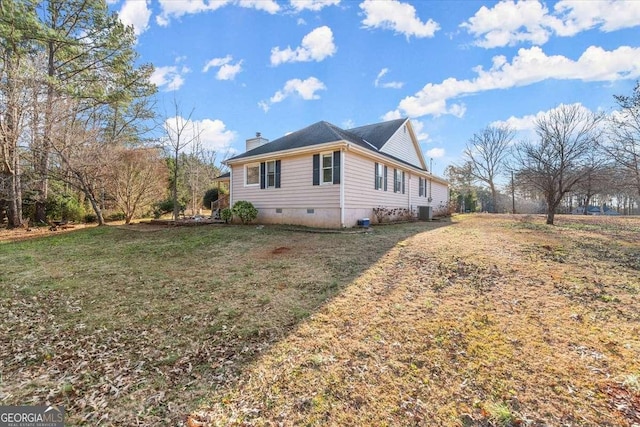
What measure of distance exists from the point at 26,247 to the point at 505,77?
73.8ft

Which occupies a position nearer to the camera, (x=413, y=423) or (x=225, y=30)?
(x=413, y=423)

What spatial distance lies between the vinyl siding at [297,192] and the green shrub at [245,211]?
0.46 meters

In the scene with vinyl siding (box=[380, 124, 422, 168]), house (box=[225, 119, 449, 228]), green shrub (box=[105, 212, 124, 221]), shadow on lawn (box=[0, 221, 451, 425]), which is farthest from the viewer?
green shrub (box=[105, 212, 124, 221])

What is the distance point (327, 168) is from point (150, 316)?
7996 mm

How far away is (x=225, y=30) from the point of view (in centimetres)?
1062

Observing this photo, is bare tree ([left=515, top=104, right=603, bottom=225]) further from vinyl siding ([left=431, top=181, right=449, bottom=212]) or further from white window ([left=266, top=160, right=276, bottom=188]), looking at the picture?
white window ([left=266, top=160, right=276, bottom=188])

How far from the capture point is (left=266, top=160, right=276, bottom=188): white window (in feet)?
40.2

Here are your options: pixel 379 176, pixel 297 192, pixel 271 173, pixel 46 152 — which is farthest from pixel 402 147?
pixel 46 152

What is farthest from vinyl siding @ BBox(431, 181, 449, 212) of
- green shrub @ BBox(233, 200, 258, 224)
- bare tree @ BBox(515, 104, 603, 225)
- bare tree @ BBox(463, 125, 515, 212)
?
bare tree @ BBox(463, 125, 515, 212)

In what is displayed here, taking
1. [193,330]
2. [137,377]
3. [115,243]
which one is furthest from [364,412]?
[115,243]

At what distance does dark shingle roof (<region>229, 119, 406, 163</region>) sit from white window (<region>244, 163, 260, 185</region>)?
54cm

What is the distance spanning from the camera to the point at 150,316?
392cm

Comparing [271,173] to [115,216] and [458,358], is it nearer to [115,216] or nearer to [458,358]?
[458,358]

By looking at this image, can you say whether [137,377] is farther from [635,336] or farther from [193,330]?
[635,336]
